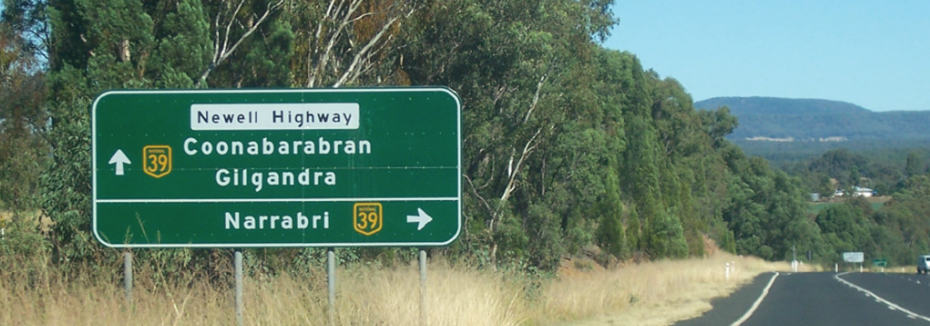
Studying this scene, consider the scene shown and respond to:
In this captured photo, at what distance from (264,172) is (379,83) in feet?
58.0

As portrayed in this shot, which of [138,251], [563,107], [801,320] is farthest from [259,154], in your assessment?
[563,107]

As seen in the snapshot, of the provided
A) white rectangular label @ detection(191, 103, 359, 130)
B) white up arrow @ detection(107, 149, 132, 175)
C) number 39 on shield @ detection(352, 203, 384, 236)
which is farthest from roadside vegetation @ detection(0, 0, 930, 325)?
white rectangular label @ detection(191, 103, 359, 130)

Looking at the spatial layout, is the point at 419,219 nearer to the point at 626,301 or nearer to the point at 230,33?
the point at 230,33

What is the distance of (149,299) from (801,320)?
49.9 feet

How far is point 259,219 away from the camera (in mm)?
9242

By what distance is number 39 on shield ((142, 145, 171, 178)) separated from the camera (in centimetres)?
922

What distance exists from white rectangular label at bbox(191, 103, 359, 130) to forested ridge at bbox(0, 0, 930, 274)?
2.00 meters

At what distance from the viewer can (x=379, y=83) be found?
2677 centimetres

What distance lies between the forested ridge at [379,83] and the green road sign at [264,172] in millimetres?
1287

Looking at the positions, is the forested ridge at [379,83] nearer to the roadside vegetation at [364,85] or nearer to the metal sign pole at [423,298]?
the roadside vegetation at [364,85]

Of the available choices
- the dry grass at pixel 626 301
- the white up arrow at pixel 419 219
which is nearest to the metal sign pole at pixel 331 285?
the white up arrow at pixel 419 219

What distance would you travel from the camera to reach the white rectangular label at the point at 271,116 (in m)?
9.20

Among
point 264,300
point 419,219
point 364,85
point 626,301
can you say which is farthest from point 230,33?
point 419,219

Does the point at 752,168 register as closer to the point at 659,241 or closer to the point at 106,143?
the point at 659,241
